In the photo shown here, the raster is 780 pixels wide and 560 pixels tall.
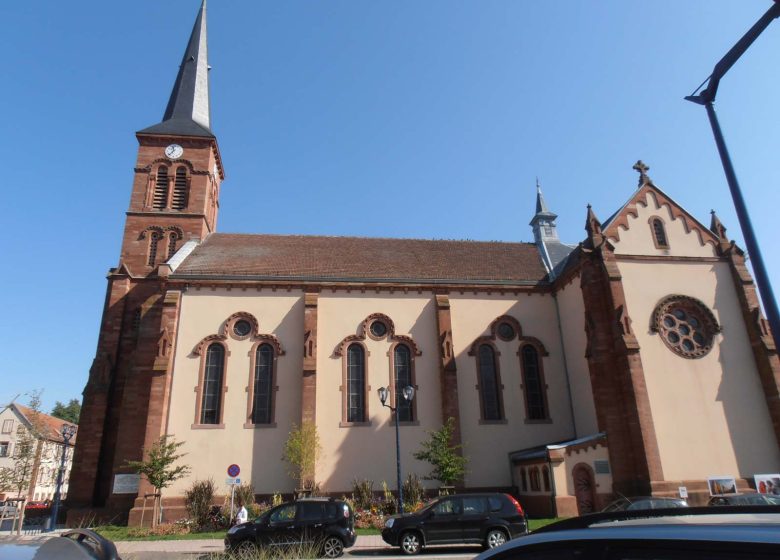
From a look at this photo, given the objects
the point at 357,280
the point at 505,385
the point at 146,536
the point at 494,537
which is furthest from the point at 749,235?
the point at 146,536

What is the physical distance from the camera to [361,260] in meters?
31.1

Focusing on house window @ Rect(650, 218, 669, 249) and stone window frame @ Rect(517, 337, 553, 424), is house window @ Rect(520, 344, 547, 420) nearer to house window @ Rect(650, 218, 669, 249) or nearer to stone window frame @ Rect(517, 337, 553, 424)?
stone window frame @ Rect(517, 337, 553, 424)

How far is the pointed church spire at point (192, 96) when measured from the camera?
114 ft

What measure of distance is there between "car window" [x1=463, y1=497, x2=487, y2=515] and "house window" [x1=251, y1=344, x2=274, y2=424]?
40.8 ft

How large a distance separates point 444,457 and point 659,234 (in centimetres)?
1571

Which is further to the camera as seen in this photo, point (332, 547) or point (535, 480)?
point (535, 480)

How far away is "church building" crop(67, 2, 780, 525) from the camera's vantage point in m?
22.8

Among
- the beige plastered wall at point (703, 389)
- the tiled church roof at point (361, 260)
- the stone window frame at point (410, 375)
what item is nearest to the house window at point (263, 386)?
the tiled church roof at point (361, 260)

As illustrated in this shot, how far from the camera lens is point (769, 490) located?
21734 mm

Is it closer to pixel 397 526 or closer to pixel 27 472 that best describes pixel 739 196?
pixel 397 526

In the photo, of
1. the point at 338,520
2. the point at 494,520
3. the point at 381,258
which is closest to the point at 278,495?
the point at 338,520

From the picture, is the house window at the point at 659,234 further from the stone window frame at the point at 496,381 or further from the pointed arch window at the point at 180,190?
the pointed arch window at the point at 180,190

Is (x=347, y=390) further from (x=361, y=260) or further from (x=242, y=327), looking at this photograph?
Result: (x=361, y=260)

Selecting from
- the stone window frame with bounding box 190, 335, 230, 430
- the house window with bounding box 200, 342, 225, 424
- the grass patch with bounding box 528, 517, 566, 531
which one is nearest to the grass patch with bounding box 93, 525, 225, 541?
the stone window frame with bounding box 190, 335, 230, 430
